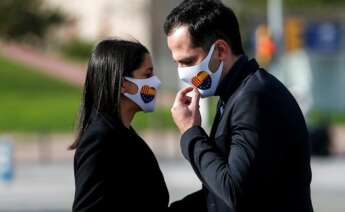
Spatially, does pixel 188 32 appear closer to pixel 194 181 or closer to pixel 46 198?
pixel 46 198

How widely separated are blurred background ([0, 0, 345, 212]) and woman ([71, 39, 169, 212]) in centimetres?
35

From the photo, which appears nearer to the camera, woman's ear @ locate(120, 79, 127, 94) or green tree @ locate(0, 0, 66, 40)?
woman's ear @ locate(120, 79, 127, 94)

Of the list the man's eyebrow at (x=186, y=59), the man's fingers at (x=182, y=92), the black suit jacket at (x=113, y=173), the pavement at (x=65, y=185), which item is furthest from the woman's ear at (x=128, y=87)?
the pavement at (x=65, y=185)

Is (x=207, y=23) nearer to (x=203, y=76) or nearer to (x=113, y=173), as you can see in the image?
(x=203, y=76)

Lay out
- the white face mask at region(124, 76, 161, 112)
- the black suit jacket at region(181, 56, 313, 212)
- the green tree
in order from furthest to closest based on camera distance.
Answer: the green tree → the white face mask at region(124, 76, 161, 112) → the black suit jacket at region(181, 56, 313, 212)

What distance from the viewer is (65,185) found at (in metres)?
21.4

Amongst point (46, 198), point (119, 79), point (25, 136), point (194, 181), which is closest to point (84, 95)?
point (119, 79)

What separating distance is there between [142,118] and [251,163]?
130 ft

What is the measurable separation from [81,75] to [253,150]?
2404 inches

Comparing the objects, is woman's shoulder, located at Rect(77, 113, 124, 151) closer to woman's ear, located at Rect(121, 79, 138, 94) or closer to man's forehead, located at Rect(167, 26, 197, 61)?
woman's ear, located at Rect(121, 79, 138, 94)

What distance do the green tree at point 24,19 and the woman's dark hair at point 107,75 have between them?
30.7m

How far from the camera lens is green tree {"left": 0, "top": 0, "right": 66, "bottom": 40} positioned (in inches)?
1400

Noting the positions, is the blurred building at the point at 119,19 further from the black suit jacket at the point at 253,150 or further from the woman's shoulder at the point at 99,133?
the black suit jacket at the point at 253,150

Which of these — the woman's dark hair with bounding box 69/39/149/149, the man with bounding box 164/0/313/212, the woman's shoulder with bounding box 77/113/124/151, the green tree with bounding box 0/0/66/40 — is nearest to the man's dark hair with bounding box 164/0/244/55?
the man with bounding box 164/0/313/212
